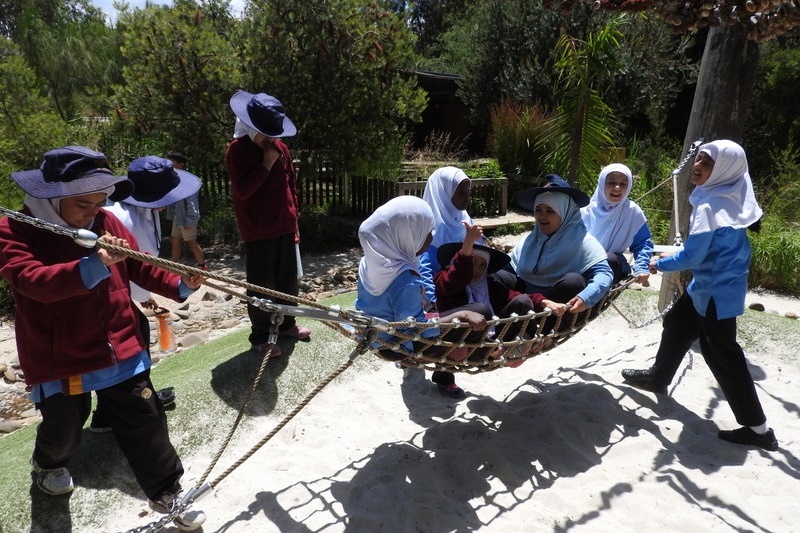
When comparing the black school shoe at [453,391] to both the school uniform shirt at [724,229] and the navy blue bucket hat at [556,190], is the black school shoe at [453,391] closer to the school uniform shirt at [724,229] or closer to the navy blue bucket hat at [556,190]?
the navy blue bucket hat at [556,190]

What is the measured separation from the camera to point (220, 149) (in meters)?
8.44

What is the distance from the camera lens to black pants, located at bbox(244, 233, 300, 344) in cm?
370

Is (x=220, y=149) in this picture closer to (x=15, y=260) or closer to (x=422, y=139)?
(x=15, y=260)

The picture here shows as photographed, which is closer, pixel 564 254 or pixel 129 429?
pixel 129 429

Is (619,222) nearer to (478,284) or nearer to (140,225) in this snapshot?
(478,284)

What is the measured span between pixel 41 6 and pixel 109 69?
1446 centimetres

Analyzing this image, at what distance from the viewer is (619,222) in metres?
3.93

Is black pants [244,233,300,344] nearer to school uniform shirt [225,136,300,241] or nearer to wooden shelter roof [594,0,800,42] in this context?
school uniform shirt [225,136,300,241]

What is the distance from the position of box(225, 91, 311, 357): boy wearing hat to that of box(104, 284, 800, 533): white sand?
83cm

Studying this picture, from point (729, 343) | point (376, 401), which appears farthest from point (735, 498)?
point (376, 401)

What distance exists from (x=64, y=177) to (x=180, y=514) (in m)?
1.44

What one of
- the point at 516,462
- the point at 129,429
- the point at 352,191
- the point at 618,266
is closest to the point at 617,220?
the point at 618,266

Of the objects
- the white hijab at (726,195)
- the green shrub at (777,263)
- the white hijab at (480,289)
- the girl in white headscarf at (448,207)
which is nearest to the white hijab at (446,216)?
the girl in white headscarf at (448,207)

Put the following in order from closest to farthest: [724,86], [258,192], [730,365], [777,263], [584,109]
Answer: [730,365]
[258,192]
[724,86]
[777,263]
[584,109]
